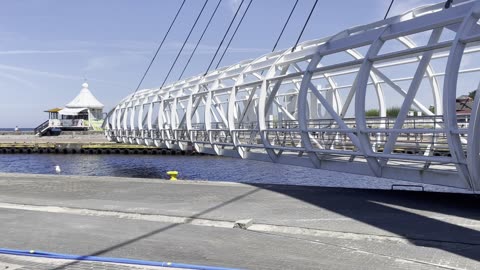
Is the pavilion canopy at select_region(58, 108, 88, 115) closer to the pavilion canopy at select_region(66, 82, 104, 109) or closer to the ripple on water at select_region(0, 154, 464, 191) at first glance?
the pavilion canopy at select_region(66, 82, 104, 109)

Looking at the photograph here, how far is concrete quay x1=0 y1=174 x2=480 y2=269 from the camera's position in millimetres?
7602

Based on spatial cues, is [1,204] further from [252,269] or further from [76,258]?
[252,269]

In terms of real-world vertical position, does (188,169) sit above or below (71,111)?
below

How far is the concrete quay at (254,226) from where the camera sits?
7602 mm

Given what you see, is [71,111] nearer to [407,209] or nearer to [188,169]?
[188,169]

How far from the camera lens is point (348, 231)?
9.11 metres

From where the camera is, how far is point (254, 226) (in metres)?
9.94

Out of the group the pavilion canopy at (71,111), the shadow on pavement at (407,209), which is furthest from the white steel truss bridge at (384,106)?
the pavilion canopy at (71,111)

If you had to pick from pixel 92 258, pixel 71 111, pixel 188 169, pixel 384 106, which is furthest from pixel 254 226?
pixel 71 111

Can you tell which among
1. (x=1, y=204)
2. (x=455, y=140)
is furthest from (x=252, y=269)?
(x=1, y=204)

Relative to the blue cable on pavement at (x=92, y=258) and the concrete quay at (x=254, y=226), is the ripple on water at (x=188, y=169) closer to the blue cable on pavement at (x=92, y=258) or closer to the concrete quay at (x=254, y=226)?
the concrete quay at (x=254, y=226)

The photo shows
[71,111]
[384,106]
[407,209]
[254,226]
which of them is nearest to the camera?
[254,226]

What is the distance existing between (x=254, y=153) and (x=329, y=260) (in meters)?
13.4

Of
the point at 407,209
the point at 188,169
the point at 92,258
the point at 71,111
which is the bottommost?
the point at 188,169
